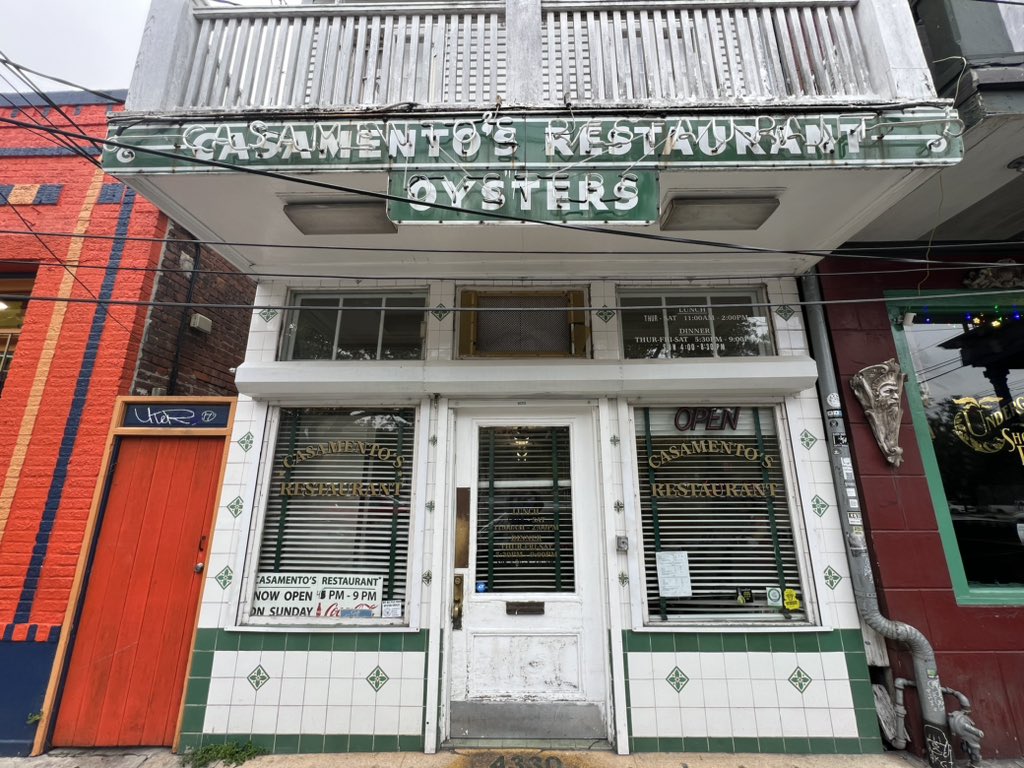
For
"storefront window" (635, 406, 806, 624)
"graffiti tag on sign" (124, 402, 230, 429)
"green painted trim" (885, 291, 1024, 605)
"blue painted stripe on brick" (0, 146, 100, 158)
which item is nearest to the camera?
"green painted trim" (885, 291, 1024, 605)

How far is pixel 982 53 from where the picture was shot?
3.29m

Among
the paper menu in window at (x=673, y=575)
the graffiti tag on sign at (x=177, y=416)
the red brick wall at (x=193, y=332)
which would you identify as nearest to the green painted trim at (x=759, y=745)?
the paper menu in window at (x=673, y=575)

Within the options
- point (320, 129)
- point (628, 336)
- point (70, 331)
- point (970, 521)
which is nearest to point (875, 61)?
point (628, 336)

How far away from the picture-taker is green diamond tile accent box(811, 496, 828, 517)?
3754 millimetres

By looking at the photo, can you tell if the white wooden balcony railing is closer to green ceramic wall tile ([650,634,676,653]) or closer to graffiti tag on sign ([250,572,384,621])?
graffiti tag on sign ([250,572,384,621])

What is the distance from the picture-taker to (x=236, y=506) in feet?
12.5

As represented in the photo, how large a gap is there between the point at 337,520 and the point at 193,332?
110 inches

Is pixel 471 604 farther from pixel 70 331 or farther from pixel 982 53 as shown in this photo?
pixel 982 53

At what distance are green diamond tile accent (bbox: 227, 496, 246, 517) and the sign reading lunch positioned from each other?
Answer: 2.46 metres

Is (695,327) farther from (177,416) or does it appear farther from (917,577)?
(177,416)

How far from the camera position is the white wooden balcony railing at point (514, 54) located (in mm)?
3275

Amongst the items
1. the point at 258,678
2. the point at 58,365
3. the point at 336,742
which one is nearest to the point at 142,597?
the point at 258,678

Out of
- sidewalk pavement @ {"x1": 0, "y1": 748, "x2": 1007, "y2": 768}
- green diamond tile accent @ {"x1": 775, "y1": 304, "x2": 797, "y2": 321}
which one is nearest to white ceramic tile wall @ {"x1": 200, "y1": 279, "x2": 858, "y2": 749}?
sidewalk pavement @ {"x1": 0, "y1": 748, "x2": 1007, "y2": 768}

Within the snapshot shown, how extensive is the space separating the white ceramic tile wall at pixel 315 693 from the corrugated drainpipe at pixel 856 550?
333 centimetres
